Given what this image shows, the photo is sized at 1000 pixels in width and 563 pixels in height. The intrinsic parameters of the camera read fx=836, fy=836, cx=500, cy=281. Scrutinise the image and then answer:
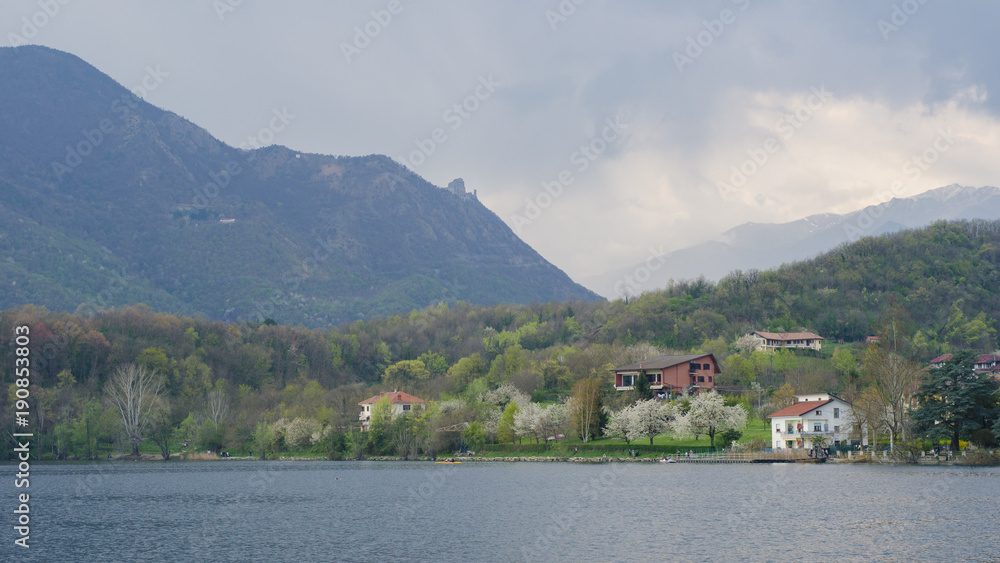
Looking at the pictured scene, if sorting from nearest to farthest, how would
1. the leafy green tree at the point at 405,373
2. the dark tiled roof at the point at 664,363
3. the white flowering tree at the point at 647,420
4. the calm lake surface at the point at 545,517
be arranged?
the calm lake surface at the point at 545,517, the white flowering tree at the point at 647,420, the dark tiled roof at the point at 664,363, the leafy green tree at the point at 405,373

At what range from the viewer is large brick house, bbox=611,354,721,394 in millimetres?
106819

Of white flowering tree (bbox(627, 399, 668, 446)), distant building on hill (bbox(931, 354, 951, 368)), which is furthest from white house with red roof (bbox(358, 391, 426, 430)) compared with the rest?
distant building on hill (bbox(931, 354, 951, 368))

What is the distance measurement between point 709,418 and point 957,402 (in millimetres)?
22998

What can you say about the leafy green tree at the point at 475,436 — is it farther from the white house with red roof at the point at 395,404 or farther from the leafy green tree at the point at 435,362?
the leafy green tree at the point at 435,362

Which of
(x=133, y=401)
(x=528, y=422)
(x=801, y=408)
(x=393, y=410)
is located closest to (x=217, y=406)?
(x=133, y=401)

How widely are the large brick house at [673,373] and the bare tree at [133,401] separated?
64.2 m

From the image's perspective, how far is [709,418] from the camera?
3295 inches

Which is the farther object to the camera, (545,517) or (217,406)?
(217,406)

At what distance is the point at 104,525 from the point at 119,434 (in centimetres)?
7323

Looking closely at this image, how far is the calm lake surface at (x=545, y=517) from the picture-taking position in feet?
113

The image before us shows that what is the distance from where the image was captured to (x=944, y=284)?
158 metres

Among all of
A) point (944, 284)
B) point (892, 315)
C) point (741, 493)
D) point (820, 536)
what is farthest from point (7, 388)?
point (944, 284)

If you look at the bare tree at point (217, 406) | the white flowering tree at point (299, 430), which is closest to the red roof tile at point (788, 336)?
the white flowering tree at point (299, 430)

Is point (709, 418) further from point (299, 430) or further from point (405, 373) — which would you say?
point (405, 373)
